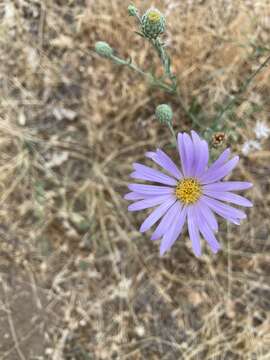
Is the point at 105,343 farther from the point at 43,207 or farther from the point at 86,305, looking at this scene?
the point at 43,207

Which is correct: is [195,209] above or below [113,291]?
above

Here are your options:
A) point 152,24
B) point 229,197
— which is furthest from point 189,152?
point 152,24

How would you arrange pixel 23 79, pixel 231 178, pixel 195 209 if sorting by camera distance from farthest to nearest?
pixel 23 79
pixel 231 178
pixel 195 209

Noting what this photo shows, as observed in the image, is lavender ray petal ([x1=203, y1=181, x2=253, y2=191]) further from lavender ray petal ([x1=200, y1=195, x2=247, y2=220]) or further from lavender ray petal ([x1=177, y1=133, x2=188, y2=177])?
lavender ray petal ([x1=177, y1=133, x2=188, y2=177])

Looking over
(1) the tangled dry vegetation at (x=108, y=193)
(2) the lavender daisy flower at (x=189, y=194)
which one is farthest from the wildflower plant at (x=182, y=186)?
(1) the tangled dry vegetation at (x=108, y=193)

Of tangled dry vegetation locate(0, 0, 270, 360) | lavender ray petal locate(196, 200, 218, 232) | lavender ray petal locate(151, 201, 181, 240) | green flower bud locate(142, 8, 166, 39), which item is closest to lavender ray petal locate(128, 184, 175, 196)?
lavender ray petal locate(151, 201, 181, 240)

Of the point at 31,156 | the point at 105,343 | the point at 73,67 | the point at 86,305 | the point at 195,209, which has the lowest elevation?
the point at 105,343

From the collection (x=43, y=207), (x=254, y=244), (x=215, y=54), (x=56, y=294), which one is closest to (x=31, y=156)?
(x=43, y=207)
